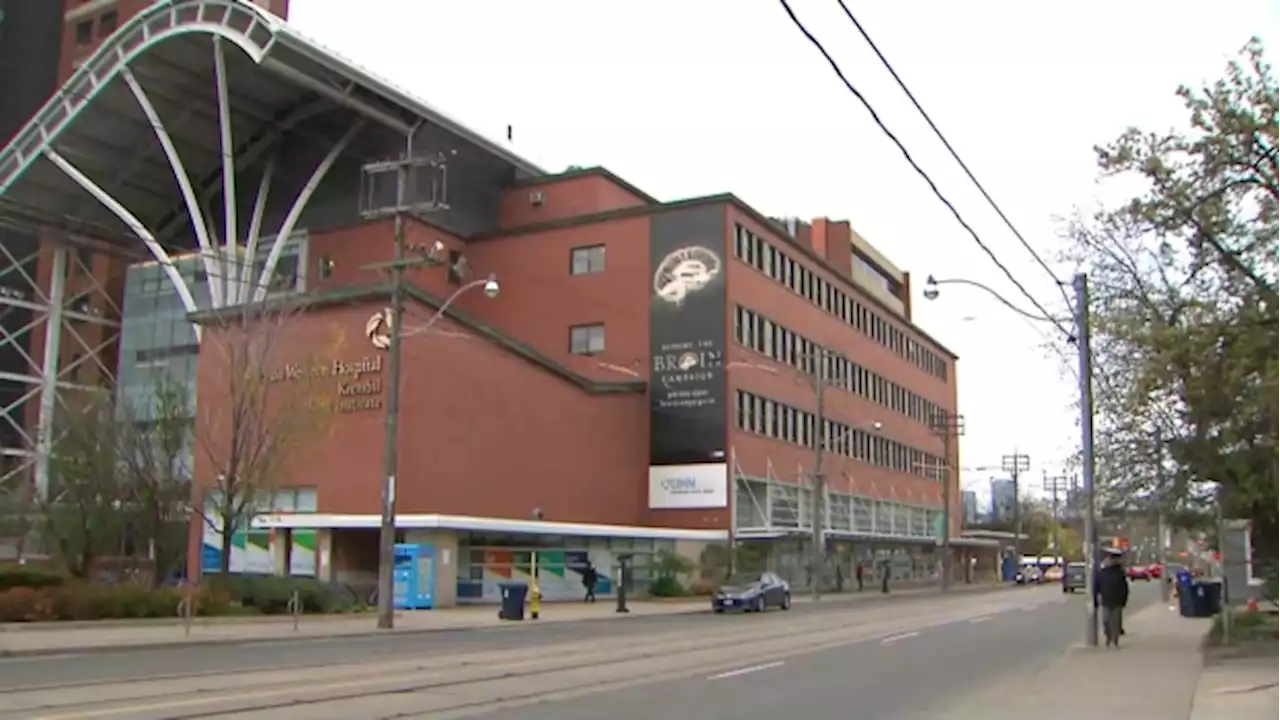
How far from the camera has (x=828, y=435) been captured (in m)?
71.8

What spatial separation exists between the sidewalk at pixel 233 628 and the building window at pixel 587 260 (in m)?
24.2

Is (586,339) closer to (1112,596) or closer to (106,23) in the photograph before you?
(1112,596)

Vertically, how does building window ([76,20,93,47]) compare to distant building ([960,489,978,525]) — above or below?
above

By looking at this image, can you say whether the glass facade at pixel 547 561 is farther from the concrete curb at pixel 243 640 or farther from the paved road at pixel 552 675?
the paved road at pixel 552 675

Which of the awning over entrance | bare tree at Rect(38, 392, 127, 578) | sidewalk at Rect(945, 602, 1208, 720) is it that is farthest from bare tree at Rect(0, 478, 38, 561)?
sidewalk at Rect(945, 602, 1208, 720)

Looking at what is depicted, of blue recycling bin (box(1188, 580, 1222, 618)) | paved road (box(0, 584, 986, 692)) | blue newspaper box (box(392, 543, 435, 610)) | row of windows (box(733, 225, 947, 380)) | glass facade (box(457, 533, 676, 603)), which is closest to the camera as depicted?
paved road (box(0, 584, 986, 692))

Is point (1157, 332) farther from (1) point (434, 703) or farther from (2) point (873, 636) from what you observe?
(1) point (434, 703)

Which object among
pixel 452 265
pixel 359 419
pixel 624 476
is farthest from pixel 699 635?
pixel 452 265

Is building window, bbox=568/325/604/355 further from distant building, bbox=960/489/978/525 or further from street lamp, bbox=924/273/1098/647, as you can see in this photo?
distant building, bbox=960/489/978/525

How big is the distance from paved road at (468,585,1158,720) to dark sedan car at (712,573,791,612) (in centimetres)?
1401

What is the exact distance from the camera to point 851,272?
280 feet

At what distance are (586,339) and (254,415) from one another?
1067 inches

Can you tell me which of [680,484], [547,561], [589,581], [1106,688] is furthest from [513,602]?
[680,484]

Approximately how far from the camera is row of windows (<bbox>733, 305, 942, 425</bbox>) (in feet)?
198
